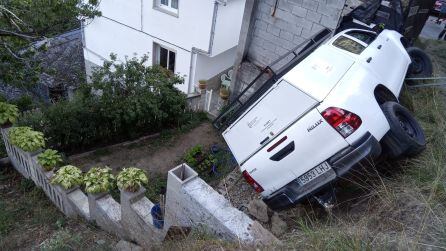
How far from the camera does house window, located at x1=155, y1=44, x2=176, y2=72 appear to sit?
486 inches

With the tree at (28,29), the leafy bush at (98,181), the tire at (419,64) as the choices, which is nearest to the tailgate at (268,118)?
the leafy bush at (98,181)

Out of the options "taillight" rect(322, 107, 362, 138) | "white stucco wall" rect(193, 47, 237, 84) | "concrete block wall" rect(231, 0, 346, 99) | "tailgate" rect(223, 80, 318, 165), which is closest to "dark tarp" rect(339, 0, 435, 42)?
"concrete block wall" rect(231, 0, 346, 99)

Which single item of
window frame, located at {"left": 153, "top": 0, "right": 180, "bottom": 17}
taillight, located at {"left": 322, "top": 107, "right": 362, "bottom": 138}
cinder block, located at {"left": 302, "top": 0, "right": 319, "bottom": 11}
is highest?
cinder block, located at {"left": 302, "top": 0, "right": 319, "bottom": 11}

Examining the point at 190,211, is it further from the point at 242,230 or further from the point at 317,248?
the point at 317,248

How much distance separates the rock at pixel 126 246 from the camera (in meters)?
4.60

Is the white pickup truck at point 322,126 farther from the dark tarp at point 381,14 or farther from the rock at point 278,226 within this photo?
the dark tarp at point 381,14

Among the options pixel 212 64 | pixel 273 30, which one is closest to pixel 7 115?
pixel 273 30

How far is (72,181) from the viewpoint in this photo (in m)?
5.32

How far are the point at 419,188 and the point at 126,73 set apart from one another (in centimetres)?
665

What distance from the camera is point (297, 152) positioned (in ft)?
14.3

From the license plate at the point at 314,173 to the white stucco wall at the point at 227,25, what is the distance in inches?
299

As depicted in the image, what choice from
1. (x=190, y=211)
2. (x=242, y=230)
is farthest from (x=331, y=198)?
(x=190, y=211)

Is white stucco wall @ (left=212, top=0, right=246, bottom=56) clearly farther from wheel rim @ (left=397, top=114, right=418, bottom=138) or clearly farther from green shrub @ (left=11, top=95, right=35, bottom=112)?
wheel rim @ (left=397, top=114, right=418, bottom=138)

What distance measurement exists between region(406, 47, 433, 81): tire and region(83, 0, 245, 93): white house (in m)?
5.61
